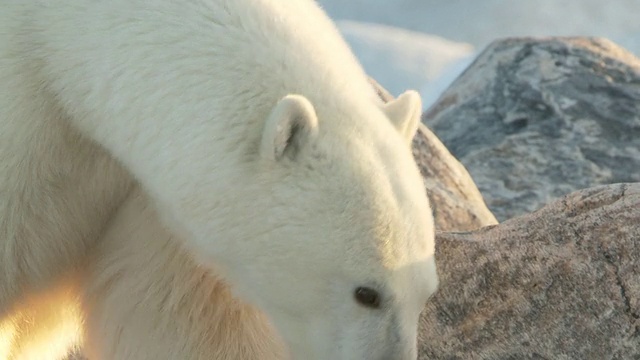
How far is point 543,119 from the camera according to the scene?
7258mm

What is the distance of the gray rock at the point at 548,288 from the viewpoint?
3592mm

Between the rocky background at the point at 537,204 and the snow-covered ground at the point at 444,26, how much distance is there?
6179 mm

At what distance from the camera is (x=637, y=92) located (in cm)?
735

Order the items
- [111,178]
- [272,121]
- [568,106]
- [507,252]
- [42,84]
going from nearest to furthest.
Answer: [272,121] → [42,84] → [111,178] → [507,252] → [568,106]

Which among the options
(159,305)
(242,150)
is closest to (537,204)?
(159,305)

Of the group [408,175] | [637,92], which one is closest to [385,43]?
Answer: [637,92]

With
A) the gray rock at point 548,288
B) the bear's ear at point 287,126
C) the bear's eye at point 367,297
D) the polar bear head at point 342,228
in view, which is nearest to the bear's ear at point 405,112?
the polar bear head at point 342,228

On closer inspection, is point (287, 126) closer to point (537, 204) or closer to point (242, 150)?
point (242, 150)

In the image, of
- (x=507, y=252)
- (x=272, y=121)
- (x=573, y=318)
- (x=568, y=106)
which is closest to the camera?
(x=272, y=121)

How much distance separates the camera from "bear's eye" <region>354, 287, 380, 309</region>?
2.94 metres

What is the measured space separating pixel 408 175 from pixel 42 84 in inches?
40.3

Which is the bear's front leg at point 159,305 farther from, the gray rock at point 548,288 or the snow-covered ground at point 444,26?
the snow-covered ground at point 444,26

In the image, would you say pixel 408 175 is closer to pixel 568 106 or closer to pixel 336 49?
pixel 336 49

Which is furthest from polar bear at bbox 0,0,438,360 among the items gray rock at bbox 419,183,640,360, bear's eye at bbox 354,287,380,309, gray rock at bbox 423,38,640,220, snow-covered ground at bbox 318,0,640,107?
snow-covered ground at bbox 318,0,640,107
